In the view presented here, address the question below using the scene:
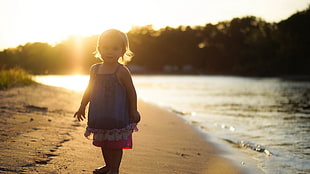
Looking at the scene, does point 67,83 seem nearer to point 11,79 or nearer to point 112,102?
point 11,79

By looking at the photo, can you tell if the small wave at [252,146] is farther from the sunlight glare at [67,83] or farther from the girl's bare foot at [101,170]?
the sunlight glare at [67,83]

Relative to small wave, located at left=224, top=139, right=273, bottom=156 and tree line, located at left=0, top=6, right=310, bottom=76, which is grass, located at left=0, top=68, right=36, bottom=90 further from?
tree line, located at left=0, top=6, right=310, bottom=76

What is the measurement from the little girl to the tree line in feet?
173

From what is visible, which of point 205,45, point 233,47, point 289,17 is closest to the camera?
point 289,17

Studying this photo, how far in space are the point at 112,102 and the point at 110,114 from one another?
106mm

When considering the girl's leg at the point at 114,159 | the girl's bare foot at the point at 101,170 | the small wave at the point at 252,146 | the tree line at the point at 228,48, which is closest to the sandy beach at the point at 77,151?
the girl's bare foot at the point at 101,170

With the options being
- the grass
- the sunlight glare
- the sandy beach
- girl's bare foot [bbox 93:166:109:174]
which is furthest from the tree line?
girl's bare foot [bbox 93:166:109:174]

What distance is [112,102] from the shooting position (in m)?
2.93

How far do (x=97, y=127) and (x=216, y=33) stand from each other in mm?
82113

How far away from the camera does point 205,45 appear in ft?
273

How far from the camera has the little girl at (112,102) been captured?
Result: 2.94 metres

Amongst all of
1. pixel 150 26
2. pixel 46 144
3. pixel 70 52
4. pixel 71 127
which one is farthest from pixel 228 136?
pixel 150 26

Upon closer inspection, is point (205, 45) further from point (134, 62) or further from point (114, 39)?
point (114, 39)

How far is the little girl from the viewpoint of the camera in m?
2.94
